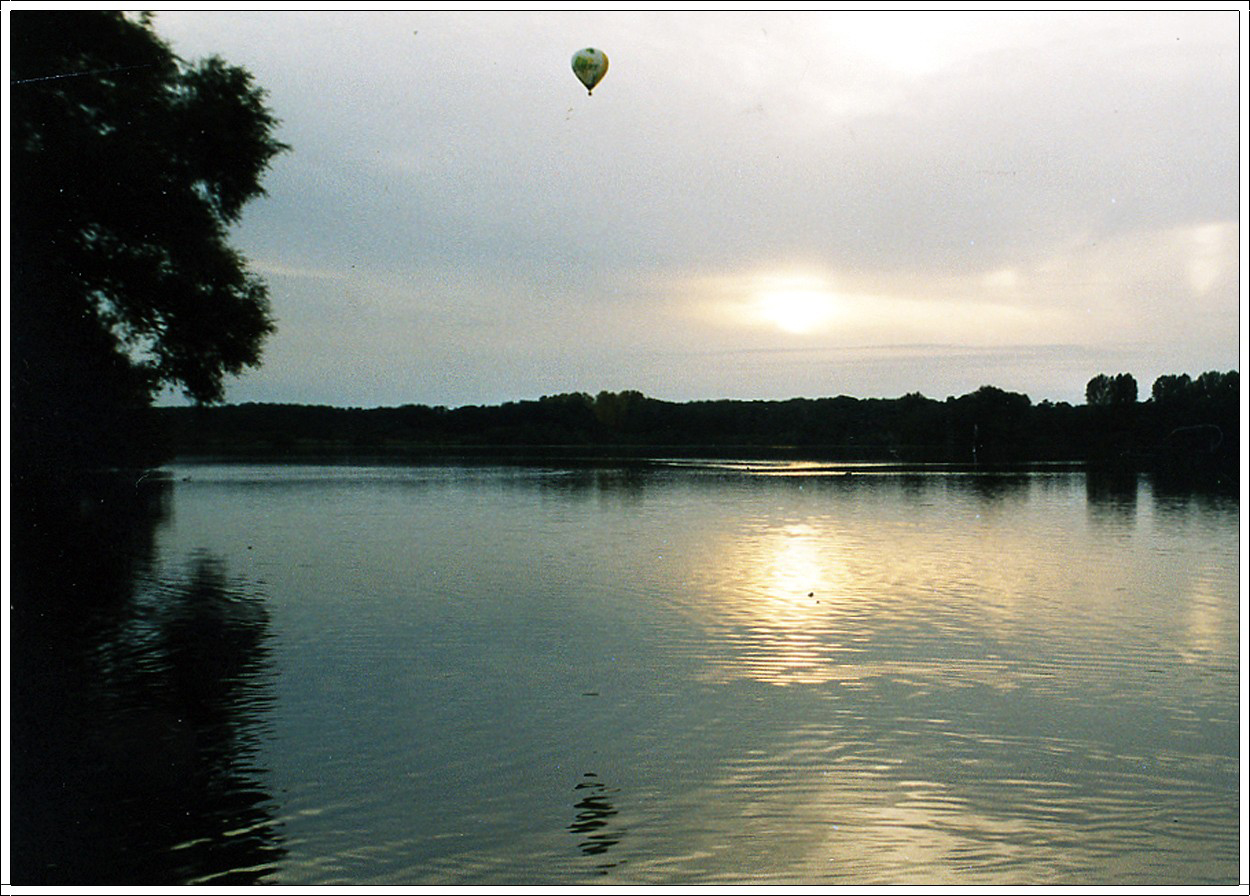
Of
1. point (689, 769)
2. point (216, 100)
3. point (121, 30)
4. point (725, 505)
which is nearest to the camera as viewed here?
point (689, 769)

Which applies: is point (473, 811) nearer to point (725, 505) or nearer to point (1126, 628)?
point (1126, 628)

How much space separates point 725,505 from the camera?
4281cm

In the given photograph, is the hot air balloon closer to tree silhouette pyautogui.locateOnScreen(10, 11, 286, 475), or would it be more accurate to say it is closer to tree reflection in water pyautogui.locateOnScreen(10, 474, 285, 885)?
tree silhouette pyautogui.locateOnScreen(10, 11, 286, 475)

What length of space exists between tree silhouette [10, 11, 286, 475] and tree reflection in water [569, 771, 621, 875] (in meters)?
17.2

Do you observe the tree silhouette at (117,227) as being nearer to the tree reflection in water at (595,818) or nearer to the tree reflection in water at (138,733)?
the tree reflection in water at (138,733)

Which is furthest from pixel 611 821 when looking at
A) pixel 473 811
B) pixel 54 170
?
pixel 54 170

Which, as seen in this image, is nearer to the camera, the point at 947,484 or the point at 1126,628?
the point at 1126,628

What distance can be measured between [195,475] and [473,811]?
66.8 meters

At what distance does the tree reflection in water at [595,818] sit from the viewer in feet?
27.2

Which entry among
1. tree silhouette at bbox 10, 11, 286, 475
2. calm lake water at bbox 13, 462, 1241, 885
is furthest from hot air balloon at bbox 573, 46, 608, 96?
calm lake water at bbox 13, 462, 1241, 885

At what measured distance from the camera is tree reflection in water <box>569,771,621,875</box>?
8.28 meters

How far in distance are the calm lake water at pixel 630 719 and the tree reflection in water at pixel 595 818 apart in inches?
1.2

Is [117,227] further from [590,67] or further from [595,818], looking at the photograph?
[595,818]

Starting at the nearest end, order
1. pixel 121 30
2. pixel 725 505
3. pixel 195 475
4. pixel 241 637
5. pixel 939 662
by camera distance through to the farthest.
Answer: pixel 939 662, pixel 241 637, pixel 121 30, pixel 725 505, pixel 195 475
